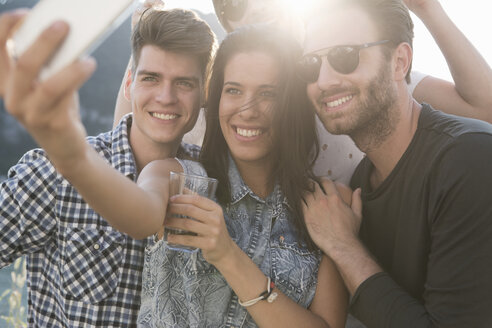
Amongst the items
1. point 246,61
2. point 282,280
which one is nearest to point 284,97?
point 246,61

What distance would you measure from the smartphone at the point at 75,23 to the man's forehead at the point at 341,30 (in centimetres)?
188

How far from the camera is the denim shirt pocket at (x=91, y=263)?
2.24 metres

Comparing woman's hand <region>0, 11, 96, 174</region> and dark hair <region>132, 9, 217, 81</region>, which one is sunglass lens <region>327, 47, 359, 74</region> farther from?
woman's hand <region>0, 11, 96, 174</region>

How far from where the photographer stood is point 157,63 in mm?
2645

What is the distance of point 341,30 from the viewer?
2.49 meters

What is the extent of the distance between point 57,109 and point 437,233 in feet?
5.86

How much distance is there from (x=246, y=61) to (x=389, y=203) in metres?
1.08

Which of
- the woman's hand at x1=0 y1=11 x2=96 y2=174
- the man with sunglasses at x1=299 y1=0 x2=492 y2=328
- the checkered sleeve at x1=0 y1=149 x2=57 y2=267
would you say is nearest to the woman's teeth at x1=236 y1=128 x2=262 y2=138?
the man with sunglasses at x1=299 y1=0 x2=492 y2=328

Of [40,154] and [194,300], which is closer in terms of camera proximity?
[194,300]

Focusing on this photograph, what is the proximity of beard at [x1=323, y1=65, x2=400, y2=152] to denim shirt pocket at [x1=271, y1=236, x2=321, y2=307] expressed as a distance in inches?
27.5

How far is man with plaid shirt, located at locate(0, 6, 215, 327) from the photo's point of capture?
2260 millimetres

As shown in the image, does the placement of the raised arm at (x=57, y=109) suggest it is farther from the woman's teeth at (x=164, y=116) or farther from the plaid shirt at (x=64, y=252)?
the woman's teeth at (x=164, y=116)

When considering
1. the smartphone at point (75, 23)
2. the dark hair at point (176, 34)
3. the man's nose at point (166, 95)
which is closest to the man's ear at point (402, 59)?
the dark hair at point (176, 34)

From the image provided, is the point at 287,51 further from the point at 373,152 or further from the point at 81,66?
the point at 81,66
